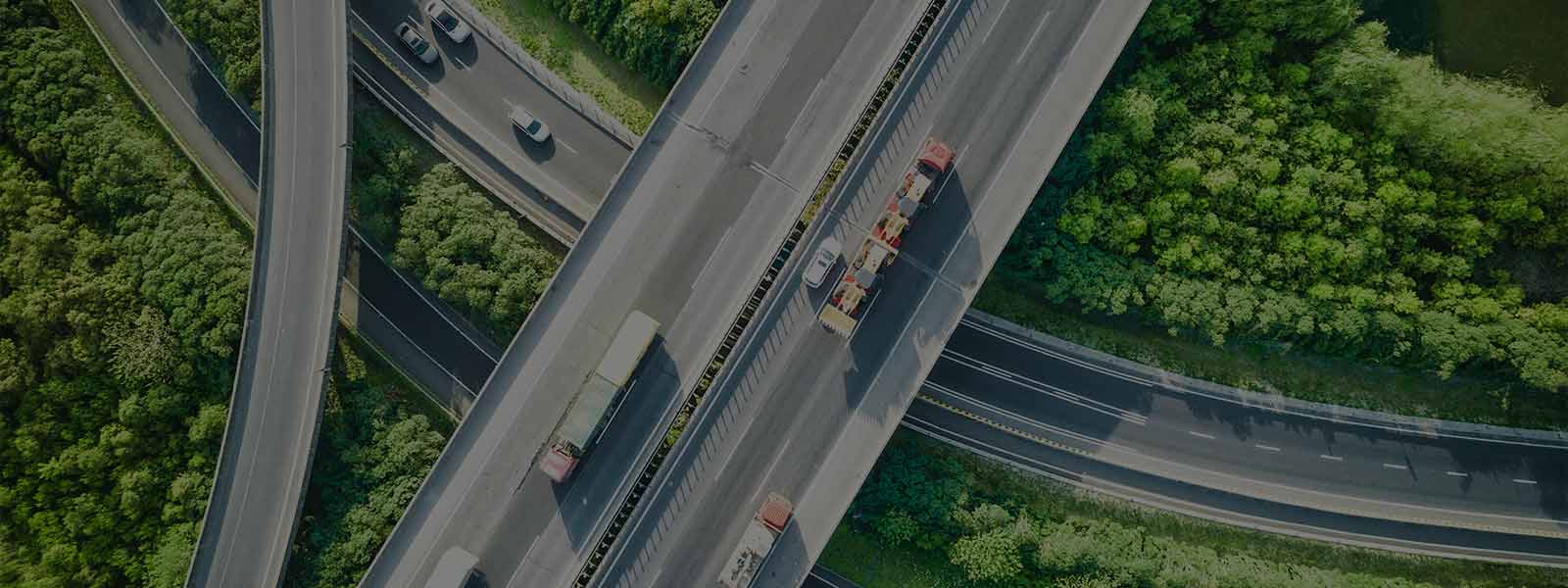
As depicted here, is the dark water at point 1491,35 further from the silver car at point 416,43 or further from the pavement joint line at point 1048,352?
the silver car at point 416,43

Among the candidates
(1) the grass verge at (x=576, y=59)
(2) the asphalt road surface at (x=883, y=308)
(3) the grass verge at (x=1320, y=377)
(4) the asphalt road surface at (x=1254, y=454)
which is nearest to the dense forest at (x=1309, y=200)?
(3) the grass verge at (x=1320, y=377)

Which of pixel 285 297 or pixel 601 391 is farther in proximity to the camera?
pixel 285 297

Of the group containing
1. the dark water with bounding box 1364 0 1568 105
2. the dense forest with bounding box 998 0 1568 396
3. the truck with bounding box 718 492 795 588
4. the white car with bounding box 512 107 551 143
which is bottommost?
the truck with bounding box 718 492 795 588

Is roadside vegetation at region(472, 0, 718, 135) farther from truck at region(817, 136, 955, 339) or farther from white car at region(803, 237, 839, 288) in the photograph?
truck at region(817, 136, 955, 339)

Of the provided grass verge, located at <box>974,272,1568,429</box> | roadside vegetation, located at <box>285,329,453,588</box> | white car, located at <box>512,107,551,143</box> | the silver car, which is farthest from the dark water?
roadside vegetation, located at <box>285,329,453,588</box>

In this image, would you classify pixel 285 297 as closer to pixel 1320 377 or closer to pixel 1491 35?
pixel 1320 377

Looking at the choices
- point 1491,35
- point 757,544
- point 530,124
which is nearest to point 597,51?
point 530,124
